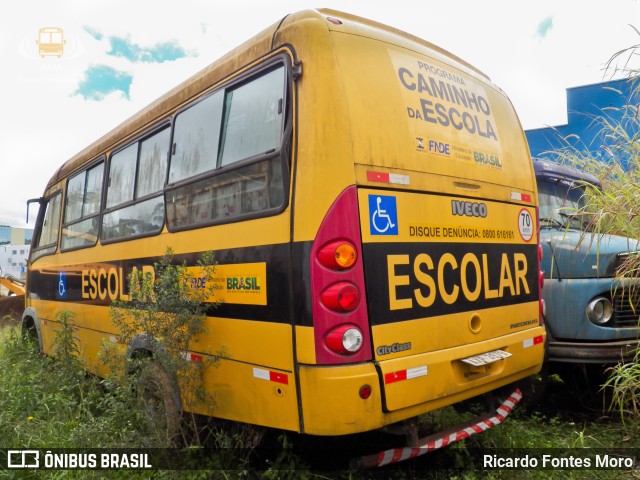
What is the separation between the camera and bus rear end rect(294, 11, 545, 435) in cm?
257

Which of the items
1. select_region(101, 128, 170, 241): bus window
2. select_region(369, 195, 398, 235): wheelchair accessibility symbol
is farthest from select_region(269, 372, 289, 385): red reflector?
select_region(101, 128, 170, 241): bus window

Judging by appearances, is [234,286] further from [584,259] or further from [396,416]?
[584,259]

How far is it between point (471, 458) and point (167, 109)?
11.7 feet

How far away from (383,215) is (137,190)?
263 centimetres

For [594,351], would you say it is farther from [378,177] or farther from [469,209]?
[378,177]

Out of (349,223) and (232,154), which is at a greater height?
(232,154)

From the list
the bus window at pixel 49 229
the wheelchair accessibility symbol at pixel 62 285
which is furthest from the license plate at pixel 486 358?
the bus window at pixel 49 229

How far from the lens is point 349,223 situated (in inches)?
104

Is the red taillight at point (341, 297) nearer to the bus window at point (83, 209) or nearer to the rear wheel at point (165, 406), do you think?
the rear wheel at point (165, 406)

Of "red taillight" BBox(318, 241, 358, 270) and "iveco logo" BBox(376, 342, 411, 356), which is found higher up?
"red taillight" BBox(318, 241, 358, 270)

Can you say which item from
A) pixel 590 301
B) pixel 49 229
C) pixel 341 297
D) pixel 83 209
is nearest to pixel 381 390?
pixel 341 297

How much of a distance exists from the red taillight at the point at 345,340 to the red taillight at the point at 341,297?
10 centimetres

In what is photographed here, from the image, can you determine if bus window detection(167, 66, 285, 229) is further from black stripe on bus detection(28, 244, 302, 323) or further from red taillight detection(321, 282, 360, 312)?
red taillight detection(321, 282, 360, 312)

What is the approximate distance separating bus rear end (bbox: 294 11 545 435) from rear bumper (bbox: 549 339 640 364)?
53 centimetres
